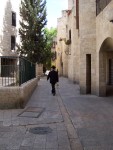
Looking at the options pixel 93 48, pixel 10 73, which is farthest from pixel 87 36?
pixel 10 73

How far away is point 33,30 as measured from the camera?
3897cm

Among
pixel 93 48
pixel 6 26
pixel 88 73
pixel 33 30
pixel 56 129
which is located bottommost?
pixel 56 129

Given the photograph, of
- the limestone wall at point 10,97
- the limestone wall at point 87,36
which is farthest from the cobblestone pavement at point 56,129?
the limestone wall at point 87,36

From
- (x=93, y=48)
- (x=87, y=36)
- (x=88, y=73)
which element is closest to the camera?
(x=93, y=48)

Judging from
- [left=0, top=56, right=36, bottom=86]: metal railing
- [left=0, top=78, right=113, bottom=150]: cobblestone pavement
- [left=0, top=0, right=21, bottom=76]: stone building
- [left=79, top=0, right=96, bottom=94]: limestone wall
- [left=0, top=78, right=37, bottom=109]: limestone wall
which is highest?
[left=0, top=0, right=21, bottom=76]: stone building

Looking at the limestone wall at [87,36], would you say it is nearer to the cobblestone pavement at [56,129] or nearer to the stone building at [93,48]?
the stone building at [93,48]

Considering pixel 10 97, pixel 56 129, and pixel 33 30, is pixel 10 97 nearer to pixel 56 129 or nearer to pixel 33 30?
pixel 56 129

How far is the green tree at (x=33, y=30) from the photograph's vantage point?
38.8 m

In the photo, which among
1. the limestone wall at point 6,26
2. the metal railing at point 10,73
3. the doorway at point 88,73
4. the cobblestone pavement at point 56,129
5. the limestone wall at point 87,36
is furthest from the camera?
the limestone wall at point 6,26

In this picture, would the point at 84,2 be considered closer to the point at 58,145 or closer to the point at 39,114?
the point at 39,114

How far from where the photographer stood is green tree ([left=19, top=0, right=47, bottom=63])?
38.8m

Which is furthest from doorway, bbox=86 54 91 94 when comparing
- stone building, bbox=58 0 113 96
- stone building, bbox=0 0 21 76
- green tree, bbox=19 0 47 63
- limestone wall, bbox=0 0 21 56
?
limestone wall, bbox=0 0 21 56

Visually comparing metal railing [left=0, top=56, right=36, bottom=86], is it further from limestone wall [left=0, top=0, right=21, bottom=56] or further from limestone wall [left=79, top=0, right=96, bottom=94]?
limestone wall [left=0, top=0, right=21, bottom=56]

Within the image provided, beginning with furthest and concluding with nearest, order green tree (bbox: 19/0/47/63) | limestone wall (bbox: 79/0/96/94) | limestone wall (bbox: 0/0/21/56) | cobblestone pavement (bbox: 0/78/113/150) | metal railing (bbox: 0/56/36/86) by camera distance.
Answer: green tree (bbox: 19/0/47/63)
limestone wall (bbox: 0/0/21/56)
limestone wall (bbox: 79/0/96/94)
metal railing (bbox: 0/56/36/86)
cobblestone pavement (bbox: 0/78/113/150)
